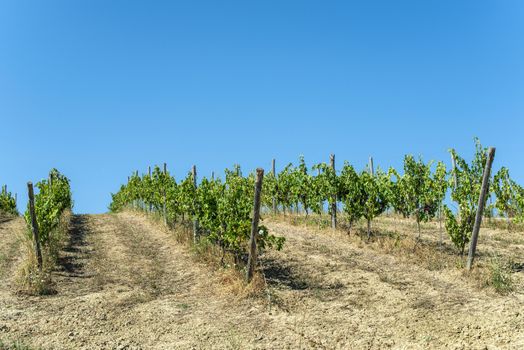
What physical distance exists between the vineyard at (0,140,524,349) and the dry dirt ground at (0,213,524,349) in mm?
44

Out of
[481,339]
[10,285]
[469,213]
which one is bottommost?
[481,339]

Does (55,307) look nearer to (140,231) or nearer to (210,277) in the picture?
(210,277)

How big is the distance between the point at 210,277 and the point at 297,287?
2.64m

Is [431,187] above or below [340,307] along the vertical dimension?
above

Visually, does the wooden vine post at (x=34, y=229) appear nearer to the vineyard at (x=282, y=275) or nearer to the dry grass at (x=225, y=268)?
the vineyard at (x=282, y=275)

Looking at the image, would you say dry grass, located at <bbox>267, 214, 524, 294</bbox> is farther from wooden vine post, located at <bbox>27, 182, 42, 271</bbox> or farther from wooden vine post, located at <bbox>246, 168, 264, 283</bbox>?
wooden vine post, located at <bbox>27, 182, 42, 271</bbox>

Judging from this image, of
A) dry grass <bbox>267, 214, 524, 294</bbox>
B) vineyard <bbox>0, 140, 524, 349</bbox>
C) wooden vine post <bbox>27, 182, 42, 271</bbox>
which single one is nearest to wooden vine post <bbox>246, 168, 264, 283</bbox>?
vineyard <bbox>0, 140, 524, 349</bbox>

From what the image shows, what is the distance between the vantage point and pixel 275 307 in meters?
9.87

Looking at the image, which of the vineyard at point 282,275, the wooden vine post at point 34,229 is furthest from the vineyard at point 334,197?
the wooden vine post at point 34,229

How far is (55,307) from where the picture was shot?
10.4 metres

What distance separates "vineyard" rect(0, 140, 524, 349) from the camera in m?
8.48

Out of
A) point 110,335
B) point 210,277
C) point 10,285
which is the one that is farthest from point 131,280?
point 110,335

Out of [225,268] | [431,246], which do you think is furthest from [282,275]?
[431,246]

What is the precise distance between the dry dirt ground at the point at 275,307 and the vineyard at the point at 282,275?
0.14 feet
